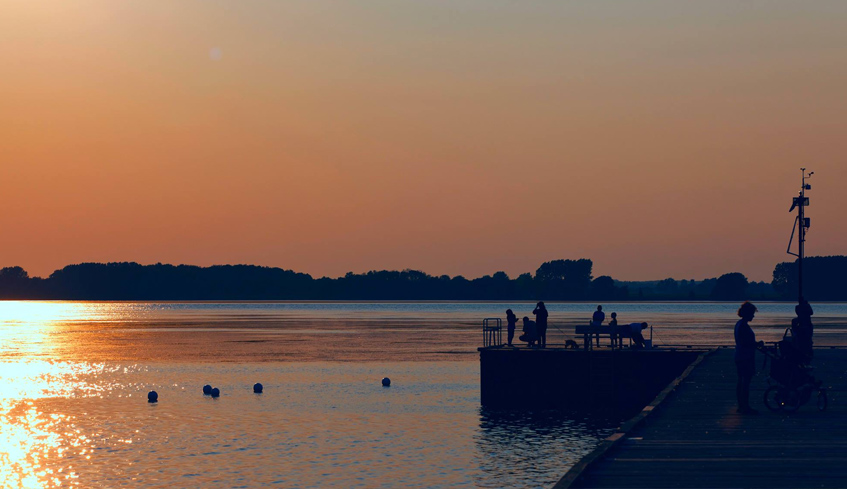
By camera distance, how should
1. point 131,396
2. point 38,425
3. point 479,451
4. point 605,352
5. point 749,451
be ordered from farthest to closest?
point 131,396 < point 605,352 < point 38,425 < point 479,451 < point 749,451

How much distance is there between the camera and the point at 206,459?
30703mm

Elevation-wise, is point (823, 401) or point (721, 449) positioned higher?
point (823, 401)

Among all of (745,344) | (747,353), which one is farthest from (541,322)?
(745,344)

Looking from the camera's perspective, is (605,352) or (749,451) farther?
(605,352)

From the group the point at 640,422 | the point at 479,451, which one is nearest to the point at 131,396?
the point at 479,451

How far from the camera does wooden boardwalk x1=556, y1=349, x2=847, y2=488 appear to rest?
13969 mm

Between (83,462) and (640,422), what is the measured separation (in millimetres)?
18944

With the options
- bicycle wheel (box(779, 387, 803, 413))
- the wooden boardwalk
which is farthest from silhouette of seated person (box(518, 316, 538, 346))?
bicycle wheel (box(779, 387, 803, 413))

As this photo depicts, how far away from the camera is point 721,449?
1658cm

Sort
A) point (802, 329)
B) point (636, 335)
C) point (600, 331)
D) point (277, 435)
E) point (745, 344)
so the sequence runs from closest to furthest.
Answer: point (745, 344), point (802, 329), point (277, 435), point (600, 331), point (636, 335)

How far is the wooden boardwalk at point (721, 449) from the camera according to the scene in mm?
13969

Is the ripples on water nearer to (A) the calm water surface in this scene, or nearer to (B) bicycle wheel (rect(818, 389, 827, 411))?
(A) the calm water surface

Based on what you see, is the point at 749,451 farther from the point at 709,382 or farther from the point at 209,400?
the point at 209,400

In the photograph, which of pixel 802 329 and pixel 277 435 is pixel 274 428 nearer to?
pixel 277 435
